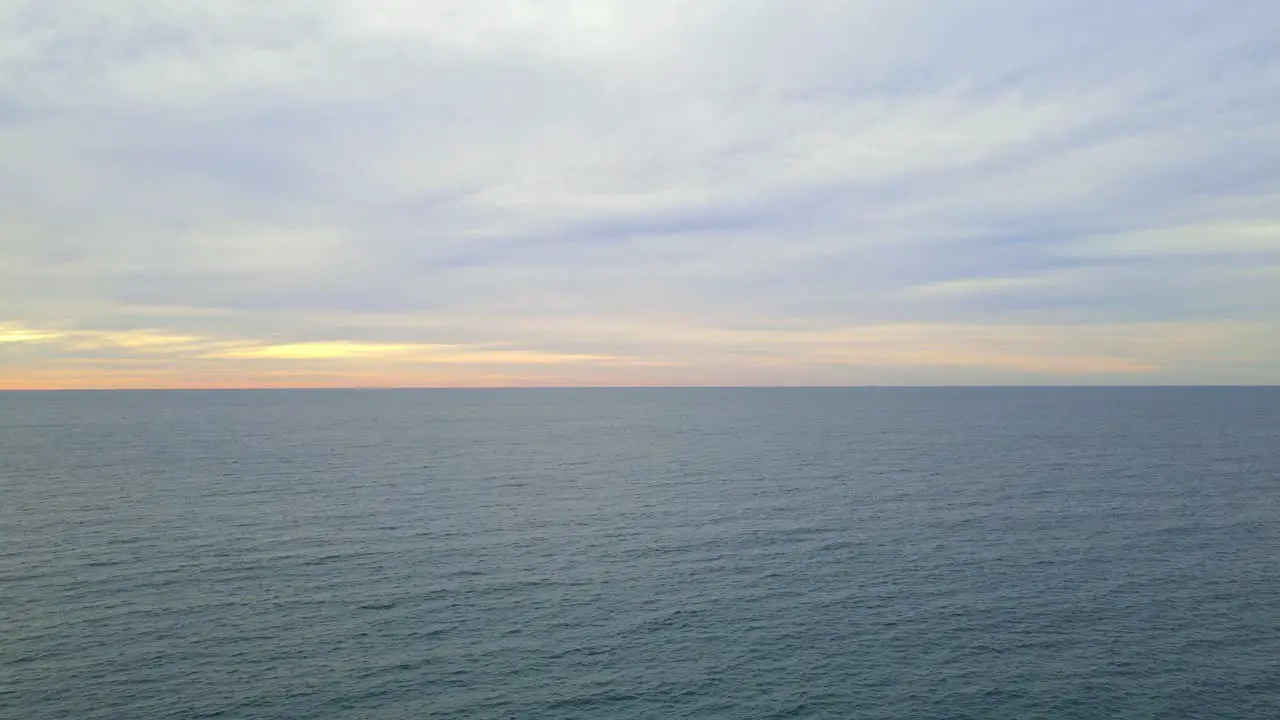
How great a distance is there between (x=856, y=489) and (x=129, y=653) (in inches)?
4252

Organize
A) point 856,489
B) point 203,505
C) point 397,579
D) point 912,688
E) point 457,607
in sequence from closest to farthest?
1. point 912,688
2. point 457,607
3. point 397,579
4. point 203,505
5. point 856,489

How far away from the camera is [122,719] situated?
49.1 m

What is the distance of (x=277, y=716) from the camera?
49.8 metres

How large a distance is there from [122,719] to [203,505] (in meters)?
Result: 72.3

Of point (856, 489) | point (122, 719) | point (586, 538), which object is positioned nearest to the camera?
point (122, 719)

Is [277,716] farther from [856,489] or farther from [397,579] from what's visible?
[856,489]

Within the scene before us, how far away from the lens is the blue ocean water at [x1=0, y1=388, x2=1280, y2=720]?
174 ft

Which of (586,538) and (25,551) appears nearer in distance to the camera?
(25,551)

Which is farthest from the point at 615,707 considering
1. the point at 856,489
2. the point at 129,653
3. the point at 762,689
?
the point at 856,489

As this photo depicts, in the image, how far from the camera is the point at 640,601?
237 feet

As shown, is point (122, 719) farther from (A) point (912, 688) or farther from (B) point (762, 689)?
(A) point (912, 688)

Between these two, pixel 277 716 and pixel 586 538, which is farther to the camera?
pixel 586 538

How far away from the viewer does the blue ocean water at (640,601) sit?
53.1 metres

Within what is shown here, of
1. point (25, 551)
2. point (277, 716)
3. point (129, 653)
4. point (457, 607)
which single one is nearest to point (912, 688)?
point (457, 607)
